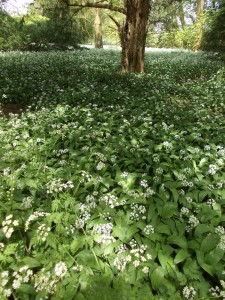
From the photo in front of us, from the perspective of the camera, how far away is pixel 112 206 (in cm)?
317

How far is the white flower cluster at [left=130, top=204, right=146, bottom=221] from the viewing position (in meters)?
3.23

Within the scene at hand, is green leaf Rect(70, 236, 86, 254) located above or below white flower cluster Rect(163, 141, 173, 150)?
below

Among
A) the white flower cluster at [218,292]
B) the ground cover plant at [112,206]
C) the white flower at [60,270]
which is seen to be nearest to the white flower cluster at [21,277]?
the ground cover plant at [112,206]

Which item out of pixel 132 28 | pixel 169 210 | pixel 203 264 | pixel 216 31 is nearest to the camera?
pixel 203 264

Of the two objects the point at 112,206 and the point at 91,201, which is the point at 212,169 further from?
the point at 91,201

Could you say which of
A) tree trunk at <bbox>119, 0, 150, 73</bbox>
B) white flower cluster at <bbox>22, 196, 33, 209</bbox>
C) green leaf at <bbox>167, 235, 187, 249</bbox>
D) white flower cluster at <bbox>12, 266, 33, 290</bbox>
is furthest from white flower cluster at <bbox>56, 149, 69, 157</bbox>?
tree trunk at <bbox>119, 0, 150, 73</bbox>

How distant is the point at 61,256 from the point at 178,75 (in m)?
11.8

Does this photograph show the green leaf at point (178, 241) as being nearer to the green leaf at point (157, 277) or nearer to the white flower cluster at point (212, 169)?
the green leaf at point (157, 277)

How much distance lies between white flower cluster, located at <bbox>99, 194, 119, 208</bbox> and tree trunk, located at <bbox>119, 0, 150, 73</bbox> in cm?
1048

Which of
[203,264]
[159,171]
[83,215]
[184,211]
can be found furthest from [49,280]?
[159,171]

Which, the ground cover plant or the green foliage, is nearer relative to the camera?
the ground cover plant

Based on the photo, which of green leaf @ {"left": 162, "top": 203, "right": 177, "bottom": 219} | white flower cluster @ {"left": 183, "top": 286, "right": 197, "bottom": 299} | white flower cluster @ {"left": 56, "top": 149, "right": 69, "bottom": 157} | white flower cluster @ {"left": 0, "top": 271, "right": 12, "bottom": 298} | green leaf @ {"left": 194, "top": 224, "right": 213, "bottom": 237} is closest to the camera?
white flower cluster @ {"left": 0, "top": 271, "right": 12, "bottom": 298}

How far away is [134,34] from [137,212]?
35.3ft

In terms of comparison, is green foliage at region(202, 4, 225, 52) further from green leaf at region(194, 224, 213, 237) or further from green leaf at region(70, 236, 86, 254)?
green leaf at region(70, 236, 86, 254)
